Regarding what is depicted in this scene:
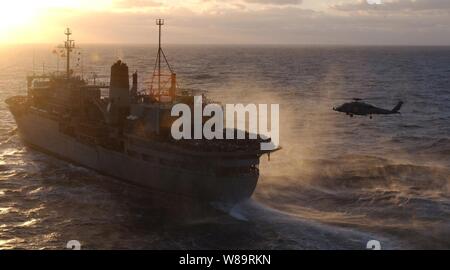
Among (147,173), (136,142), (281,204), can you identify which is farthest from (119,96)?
(281,204)

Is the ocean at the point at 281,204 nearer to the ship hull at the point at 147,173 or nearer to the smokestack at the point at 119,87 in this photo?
the ship hull at the point at 147,173

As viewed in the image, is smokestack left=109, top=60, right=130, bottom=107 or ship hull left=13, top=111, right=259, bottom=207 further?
smokestack left=109, top=60, right=130, bottom=107

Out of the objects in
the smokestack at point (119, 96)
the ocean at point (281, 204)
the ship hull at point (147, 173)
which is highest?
the smokestack at point (119, 96)

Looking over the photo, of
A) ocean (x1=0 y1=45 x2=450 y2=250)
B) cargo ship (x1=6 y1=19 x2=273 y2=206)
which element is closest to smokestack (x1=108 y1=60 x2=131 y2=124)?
cargo ship (x1=6 y1=19 x2=273 y2=206)

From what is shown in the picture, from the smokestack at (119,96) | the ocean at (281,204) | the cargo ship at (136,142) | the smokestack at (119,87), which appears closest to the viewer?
the ocean at (281,204)

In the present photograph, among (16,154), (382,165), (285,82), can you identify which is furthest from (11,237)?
(285,82)

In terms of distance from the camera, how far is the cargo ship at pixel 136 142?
113ft

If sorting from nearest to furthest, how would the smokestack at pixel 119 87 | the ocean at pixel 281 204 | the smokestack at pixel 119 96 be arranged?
the ocean at pixel 281 204 → the smokestack at pixel 119 96 → the smokestack at pixel 119 87

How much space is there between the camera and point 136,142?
3794 cm

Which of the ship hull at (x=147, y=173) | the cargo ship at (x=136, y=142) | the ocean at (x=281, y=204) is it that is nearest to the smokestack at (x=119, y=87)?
the cargo ship at (x=136, y=142)

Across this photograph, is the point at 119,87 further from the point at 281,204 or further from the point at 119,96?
the point at 281,204

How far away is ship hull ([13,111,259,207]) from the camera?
34.4 meters

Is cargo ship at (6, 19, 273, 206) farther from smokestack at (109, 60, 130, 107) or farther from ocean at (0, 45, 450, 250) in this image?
ocean at (0, 45, 450, 250)
